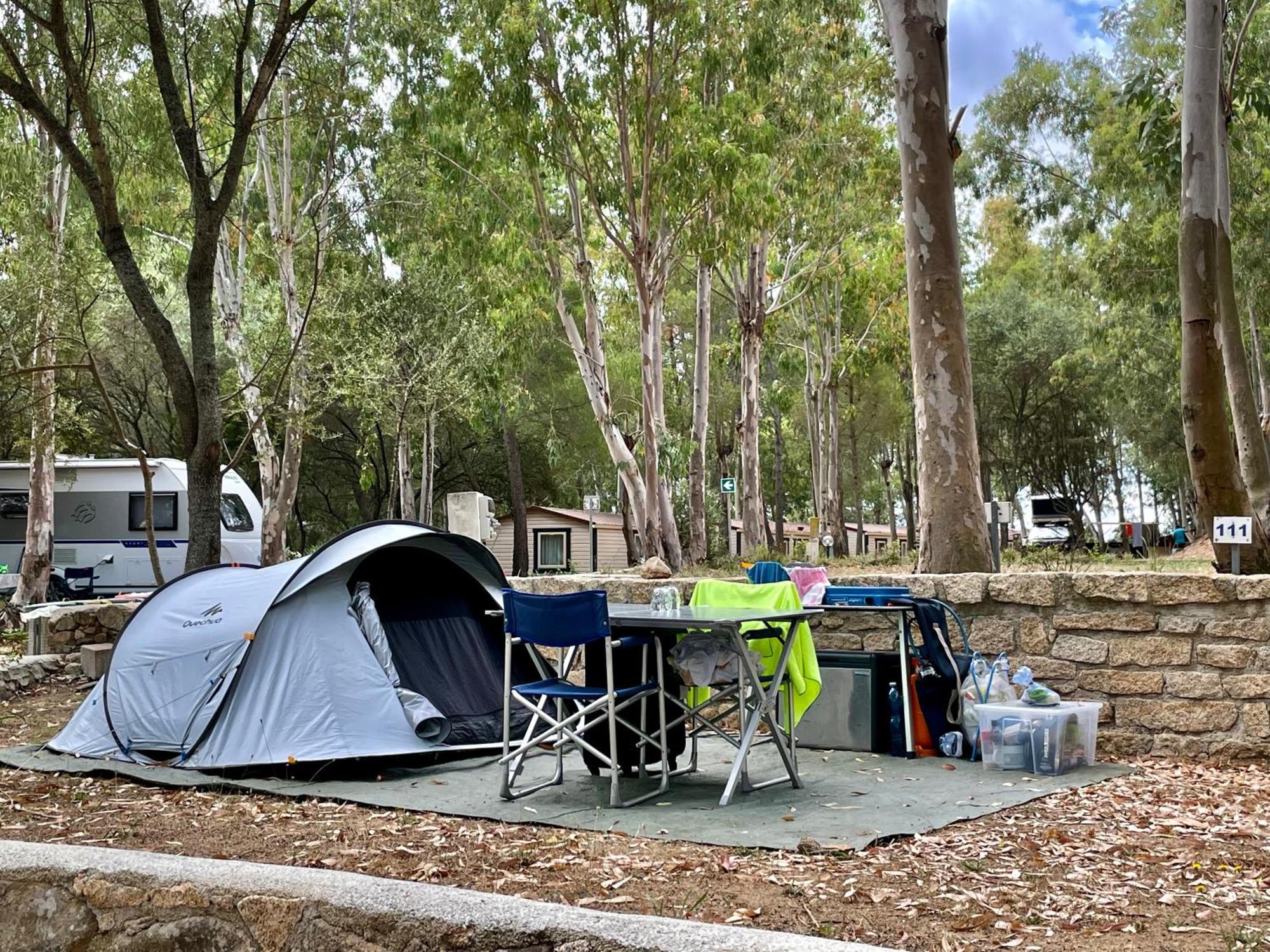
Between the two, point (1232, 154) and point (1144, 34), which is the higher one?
point (1144, 34)

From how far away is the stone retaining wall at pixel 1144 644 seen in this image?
6.03m

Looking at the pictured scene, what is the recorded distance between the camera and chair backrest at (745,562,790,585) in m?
6.88

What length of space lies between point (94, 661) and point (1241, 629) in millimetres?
8288

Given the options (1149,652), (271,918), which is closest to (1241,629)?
(1149,652)

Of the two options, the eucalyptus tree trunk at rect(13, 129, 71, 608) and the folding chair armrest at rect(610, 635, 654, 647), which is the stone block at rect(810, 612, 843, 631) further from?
the eucalyptus tree trunk at rect(13, 129, 71, 608)

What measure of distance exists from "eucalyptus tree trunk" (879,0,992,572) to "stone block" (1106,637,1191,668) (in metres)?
1.17

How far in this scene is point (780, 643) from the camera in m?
6.07

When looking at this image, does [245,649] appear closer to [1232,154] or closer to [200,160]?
[200,160]

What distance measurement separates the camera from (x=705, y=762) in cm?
640

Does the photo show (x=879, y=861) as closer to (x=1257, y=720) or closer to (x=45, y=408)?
(x=1257, y=720)

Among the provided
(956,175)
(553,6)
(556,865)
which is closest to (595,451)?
(956,175)

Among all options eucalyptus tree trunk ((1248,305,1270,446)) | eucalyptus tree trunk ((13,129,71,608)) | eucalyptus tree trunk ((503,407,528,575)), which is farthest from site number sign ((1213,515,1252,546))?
eucalyptus tree trunk ((503,407,528,575))

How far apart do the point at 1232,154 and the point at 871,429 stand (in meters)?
16.4

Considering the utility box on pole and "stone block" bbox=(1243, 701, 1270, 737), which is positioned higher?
the utility box on pole
